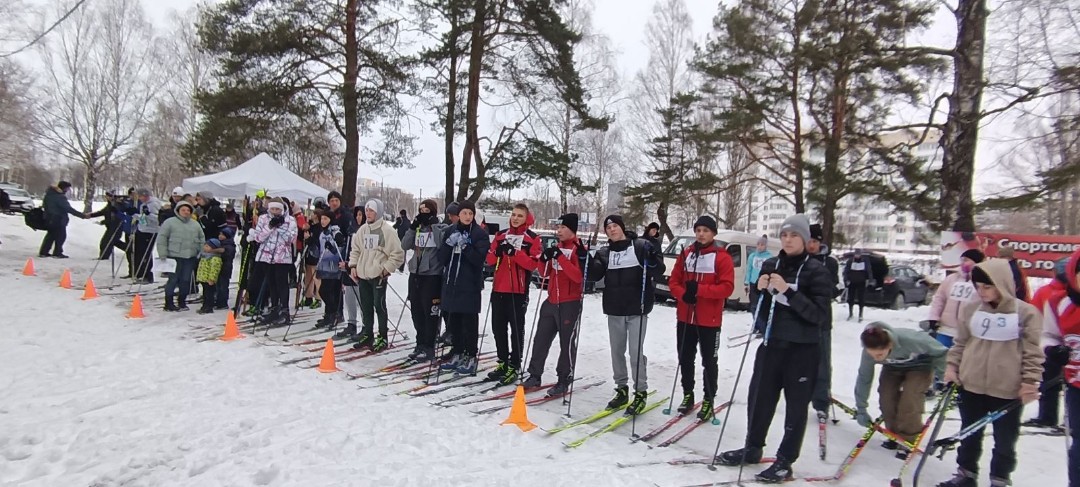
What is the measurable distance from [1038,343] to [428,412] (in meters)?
4.61

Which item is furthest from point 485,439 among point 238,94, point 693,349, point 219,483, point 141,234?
point 238,94

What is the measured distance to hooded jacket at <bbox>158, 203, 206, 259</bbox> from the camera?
879cm

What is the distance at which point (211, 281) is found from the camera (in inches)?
368

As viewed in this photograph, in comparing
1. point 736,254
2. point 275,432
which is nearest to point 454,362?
point 275,432

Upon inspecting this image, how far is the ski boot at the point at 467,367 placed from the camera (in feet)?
21.3

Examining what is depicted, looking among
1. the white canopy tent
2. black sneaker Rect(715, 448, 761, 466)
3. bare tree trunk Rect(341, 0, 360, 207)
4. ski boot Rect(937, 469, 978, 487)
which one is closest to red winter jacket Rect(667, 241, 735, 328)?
black sneaker Rect(715, 448, 761, 466)

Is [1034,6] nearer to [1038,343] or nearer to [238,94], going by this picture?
[1038,343]

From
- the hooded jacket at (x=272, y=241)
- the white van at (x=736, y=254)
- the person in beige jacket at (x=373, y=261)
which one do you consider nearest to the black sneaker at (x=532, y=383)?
the person in beige jacket at (x=373, y=261)

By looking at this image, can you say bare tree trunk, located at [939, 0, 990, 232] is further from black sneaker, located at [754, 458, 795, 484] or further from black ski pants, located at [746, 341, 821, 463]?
black sneaker, located at [754, 458, 795, 484]

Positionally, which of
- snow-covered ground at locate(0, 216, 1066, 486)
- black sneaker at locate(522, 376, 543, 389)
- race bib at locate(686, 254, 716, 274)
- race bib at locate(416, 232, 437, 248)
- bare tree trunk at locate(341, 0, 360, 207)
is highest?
bare tree trunk at locate(341, 0, 360, 207)

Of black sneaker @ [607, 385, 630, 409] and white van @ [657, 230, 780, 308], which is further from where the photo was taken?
white van @ [657, 230, 780, 308]

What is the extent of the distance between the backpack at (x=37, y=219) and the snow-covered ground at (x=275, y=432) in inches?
319

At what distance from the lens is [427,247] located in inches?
265

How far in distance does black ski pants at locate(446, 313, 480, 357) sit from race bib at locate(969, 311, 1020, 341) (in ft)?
15.0
